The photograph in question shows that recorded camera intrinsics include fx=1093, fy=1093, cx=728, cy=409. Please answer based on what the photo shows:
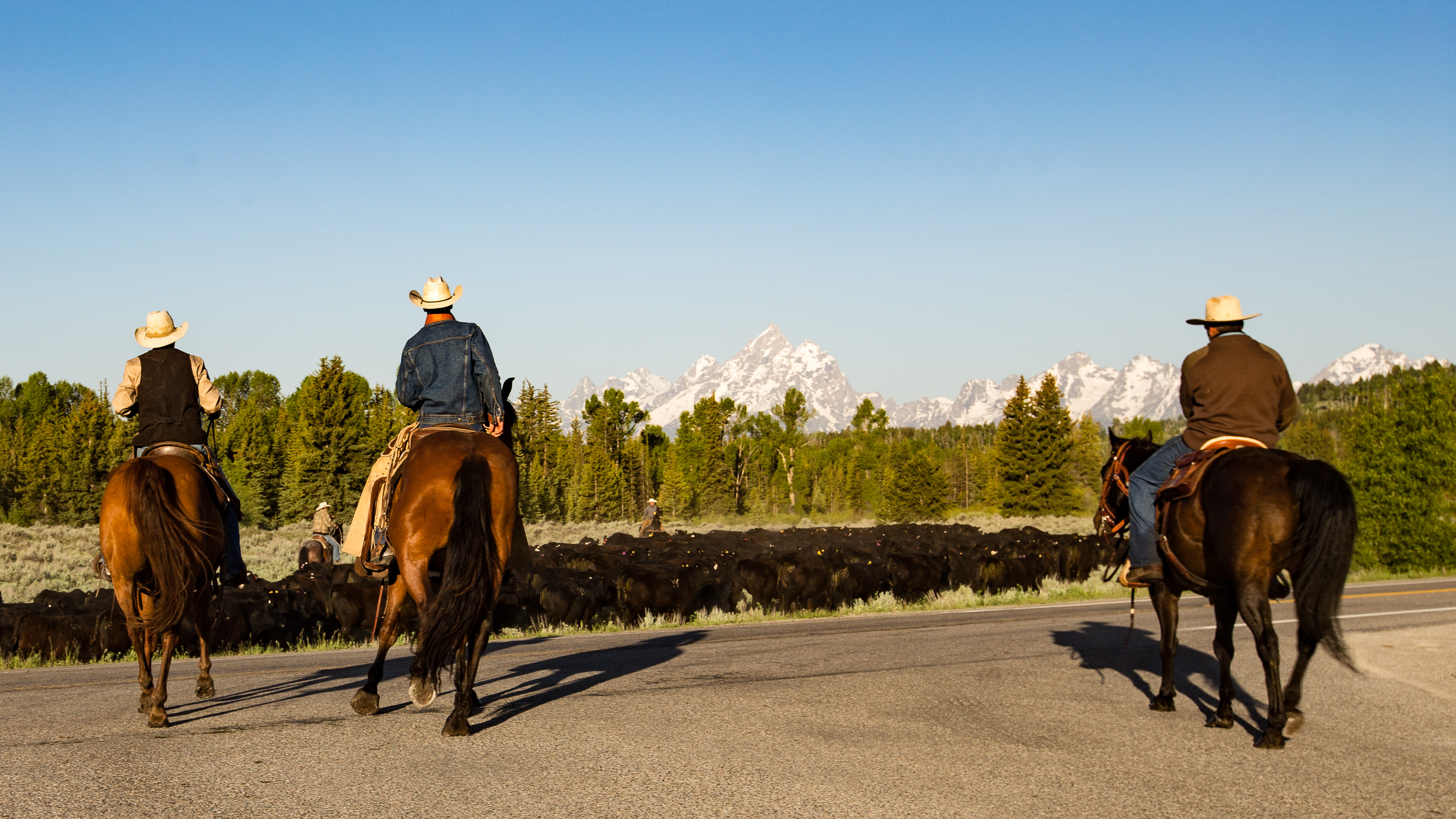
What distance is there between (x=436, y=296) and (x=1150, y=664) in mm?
7157

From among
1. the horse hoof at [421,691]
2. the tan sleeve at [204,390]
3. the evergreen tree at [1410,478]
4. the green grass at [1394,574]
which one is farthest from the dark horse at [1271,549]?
the evergreen tree at [1410,478]

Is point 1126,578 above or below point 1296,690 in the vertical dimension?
above

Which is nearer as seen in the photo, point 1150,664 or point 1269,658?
point 1269,658

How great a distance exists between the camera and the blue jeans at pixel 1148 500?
7.68m

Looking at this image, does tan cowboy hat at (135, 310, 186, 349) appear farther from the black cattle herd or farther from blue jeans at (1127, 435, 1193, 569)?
blue jeans at (1127, 435, 1193, 569)

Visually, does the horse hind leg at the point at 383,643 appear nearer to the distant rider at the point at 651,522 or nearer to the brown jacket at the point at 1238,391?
the brown jacket at the point at 1238,391

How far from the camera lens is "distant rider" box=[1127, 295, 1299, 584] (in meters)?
7.32

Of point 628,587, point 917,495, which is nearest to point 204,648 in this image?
point 628,587

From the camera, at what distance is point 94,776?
5.41 metres

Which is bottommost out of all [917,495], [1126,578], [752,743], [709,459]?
[752,743]

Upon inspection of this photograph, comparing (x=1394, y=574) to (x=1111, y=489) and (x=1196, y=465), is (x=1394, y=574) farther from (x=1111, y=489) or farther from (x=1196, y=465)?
(x=1196, y=465)

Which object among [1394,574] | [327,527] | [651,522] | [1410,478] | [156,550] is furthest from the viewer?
[1410,478]

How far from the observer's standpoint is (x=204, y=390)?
8000 mm

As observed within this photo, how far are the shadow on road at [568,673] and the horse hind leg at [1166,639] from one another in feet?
14.0
